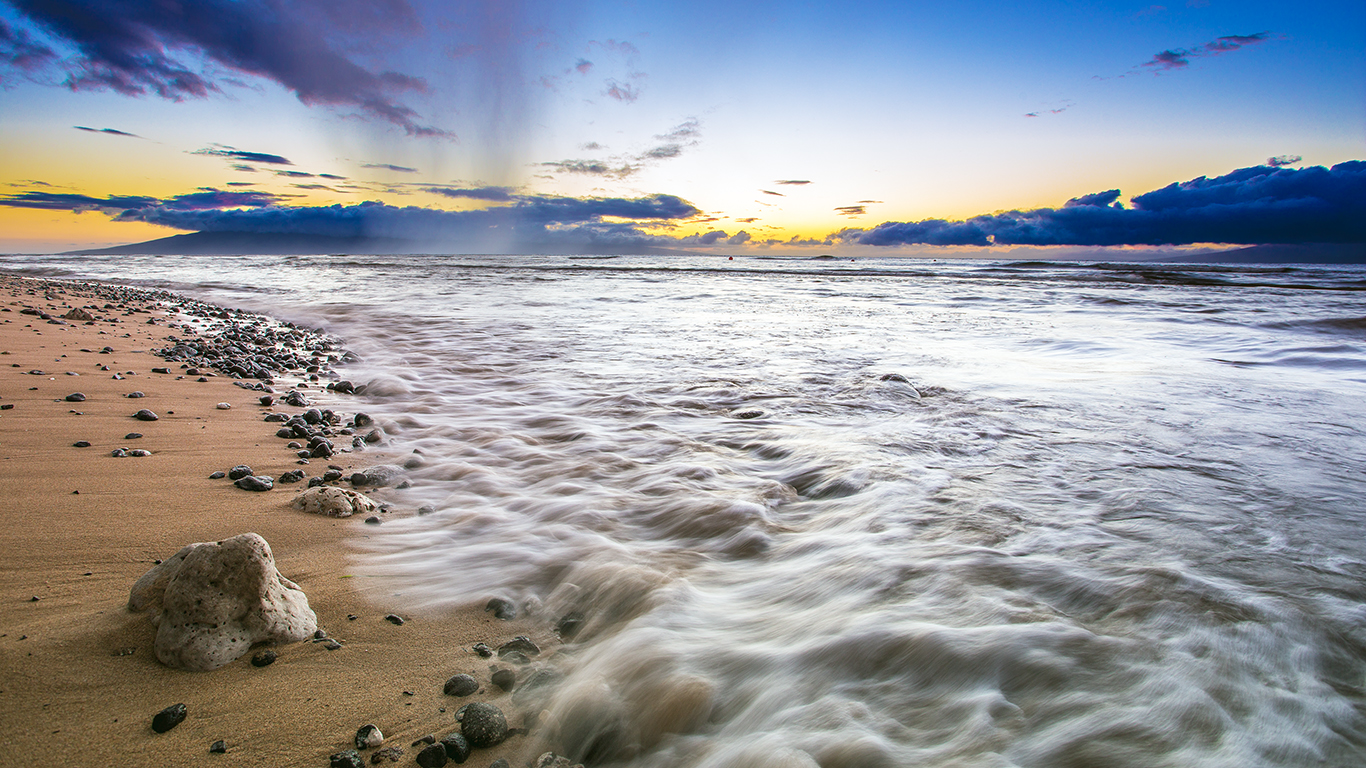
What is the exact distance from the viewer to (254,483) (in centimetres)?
286

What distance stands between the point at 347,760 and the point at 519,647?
60 cm

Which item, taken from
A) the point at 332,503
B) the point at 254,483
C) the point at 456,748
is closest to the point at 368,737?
the point at 456,748

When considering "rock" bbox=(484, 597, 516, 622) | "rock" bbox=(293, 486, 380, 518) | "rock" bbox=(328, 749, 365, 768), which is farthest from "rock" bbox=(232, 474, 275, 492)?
"rock" bbox=(328, 749, 365, 768)

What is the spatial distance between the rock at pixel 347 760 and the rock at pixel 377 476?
2.04 m

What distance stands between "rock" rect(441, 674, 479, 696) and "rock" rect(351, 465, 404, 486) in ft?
6.02

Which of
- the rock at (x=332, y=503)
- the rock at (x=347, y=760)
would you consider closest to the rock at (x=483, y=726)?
the rock at (x=347, y=760)

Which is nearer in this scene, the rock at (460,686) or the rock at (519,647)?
the rock at (460,686)

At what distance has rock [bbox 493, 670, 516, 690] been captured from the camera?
169 cm

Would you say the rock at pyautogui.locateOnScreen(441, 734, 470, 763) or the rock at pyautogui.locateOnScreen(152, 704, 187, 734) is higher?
the rock at pyautogui.locateOnScreen(152, 704, 187, 734)

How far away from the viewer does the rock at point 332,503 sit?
2.68m

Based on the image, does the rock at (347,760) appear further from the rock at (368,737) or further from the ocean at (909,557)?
the ocean at (909,557)

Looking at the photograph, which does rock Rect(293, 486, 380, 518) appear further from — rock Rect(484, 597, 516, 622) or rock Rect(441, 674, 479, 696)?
rock Rect(441, 674, 479, 696)

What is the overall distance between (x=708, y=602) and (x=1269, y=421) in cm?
487

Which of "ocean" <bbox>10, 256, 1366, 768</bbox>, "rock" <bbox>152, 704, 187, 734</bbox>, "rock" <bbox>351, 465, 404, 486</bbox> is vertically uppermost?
"rock" <bbox>152, 704, 187, 734</bbox>
